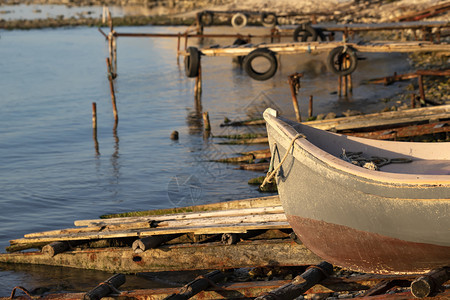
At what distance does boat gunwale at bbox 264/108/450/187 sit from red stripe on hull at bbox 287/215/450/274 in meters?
0.76

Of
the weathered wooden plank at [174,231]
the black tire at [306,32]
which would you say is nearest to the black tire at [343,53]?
the black tire at [306,32]

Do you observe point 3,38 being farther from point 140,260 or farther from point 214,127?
point 140,260

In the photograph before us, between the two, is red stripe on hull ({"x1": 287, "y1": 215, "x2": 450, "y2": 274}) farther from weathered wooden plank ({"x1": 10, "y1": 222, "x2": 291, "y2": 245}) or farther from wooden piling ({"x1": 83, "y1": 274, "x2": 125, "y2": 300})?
wooden piling ({"x1": 83, "y1": 274, "x2": 125, "y2": 300})

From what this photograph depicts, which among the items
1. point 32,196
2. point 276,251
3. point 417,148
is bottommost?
point 32,196

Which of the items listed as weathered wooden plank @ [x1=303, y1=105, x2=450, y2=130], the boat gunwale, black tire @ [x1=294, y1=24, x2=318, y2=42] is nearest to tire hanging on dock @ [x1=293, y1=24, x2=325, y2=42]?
black tire @ [x1=294, y1=24, x2=318, y2=42]

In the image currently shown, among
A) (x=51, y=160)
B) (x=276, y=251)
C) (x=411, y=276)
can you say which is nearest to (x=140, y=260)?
(x=276, y=251)

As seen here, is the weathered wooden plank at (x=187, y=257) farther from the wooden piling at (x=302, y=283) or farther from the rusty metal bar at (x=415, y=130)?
the rusty metal bar at (x=415, y=130)

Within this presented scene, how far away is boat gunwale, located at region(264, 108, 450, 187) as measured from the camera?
629 centimetres

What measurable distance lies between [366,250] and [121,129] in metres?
16.2

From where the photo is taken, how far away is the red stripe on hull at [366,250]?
6.78 meters

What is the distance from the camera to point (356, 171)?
262 inches

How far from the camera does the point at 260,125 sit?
20.1 metres

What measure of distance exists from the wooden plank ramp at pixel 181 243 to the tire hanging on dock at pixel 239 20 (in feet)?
107

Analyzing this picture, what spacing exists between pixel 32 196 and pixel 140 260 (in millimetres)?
6619
